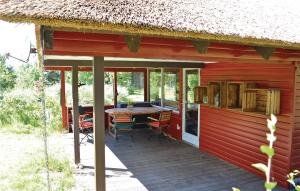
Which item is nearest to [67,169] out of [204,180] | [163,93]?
[204,180]

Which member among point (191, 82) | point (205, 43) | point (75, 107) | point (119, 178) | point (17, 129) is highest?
point (205, 43)

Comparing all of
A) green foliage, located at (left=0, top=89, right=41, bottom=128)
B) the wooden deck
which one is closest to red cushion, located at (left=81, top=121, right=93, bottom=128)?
the wooden deck

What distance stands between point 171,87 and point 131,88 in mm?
2419

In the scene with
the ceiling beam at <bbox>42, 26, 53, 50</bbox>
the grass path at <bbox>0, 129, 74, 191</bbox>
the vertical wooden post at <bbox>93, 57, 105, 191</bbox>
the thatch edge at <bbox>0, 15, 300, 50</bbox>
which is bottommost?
the grass path at <bbox>0, 129, 74, 191</bbox>

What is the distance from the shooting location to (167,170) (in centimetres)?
540

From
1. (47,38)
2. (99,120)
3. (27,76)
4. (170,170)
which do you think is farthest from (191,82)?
(27,76)

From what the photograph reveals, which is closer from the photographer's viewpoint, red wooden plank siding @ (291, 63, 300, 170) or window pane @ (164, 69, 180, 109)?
red wooden plank siding @ (291, 63, 300, 170)

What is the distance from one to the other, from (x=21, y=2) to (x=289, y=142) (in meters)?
4.34

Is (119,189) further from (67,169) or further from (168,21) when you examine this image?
(168,21)

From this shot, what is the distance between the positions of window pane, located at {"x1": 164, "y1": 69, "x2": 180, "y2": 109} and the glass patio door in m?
0.47

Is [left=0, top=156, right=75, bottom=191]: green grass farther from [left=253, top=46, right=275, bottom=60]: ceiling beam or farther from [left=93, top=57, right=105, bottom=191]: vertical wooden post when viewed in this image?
[left=253, top=46, right=275, bottom=60]: ceiling beam

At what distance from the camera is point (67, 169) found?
5.37 m

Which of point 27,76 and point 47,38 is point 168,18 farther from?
point 27,76

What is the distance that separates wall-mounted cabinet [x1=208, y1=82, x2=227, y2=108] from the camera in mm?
5694
